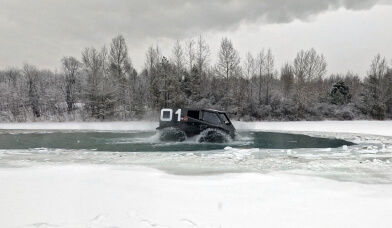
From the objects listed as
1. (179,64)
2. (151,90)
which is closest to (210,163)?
(151,90)

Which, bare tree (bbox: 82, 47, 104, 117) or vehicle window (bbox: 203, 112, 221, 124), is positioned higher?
bare tree (bbox: 82, 47, 104, 117)

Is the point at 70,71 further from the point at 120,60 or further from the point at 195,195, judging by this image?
the point at 195,195

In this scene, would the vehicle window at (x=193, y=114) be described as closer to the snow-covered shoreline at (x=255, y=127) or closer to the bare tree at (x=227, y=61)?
the snow-covered shoreline at (x=255, y=127)

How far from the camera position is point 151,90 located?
32.8 meters

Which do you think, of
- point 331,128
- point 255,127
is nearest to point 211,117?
point 255,127

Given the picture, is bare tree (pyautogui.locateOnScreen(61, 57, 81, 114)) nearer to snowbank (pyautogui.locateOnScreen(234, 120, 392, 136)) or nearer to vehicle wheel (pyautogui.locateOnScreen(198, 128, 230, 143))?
snowbank (pyautogui.locateOnScreen(234, 120, 392, 136))

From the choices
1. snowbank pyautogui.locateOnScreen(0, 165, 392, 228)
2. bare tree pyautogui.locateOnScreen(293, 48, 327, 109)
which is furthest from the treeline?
snowbank pyautogui.locateOnScreen(0, 165, 392, 228)

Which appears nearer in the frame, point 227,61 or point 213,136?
point 213,136

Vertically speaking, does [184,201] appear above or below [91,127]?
below

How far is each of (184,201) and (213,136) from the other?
27.5ft

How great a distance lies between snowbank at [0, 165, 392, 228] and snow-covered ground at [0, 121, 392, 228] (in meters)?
0.01

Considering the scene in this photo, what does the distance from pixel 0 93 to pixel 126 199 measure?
42240 millimetres

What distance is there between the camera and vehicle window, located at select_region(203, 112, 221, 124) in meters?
12.5

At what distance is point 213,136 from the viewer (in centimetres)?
1234
